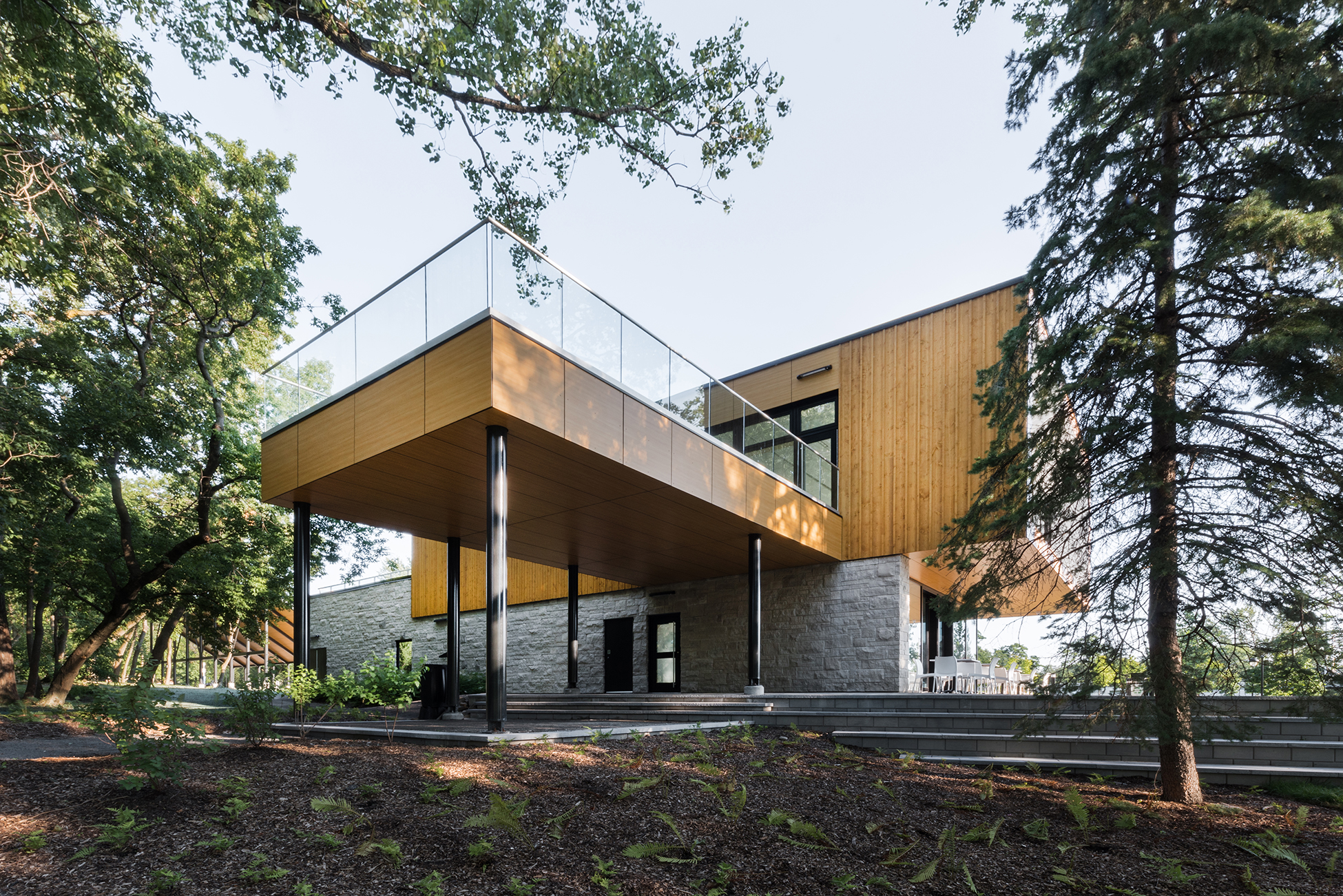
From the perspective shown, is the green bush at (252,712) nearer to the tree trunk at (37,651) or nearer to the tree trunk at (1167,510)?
the tree trunk at (1167,510)

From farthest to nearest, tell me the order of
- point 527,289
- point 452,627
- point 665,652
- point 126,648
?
point 126,648 < point 665,652 < point 452,627 < point 527,289

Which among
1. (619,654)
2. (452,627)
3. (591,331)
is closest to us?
(591,331)

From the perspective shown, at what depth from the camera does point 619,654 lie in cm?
1661

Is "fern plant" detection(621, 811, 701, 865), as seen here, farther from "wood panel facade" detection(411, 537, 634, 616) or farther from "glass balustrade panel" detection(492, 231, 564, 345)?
"wood panel facade" detection(411, 537, 634, 616)

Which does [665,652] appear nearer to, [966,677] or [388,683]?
[966,677]

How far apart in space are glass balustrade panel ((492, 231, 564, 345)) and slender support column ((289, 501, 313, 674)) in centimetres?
476

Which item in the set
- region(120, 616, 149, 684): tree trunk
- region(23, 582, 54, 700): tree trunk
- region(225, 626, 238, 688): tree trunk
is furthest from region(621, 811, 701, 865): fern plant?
region(120, 616, 149, 684): tree trunk

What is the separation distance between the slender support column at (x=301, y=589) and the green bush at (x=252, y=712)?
101 inches

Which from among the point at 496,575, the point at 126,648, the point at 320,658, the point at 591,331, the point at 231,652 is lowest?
the point at 126,648

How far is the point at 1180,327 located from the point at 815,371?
323 inches

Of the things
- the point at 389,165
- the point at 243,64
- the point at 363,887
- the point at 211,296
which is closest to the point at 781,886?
the point at 363,887

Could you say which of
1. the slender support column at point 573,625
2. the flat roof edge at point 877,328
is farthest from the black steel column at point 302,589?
the flat roof edge at point 877,328

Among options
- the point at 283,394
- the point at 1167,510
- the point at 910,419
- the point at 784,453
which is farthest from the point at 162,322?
the point at 1167,510

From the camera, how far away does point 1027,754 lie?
754 centimetres
